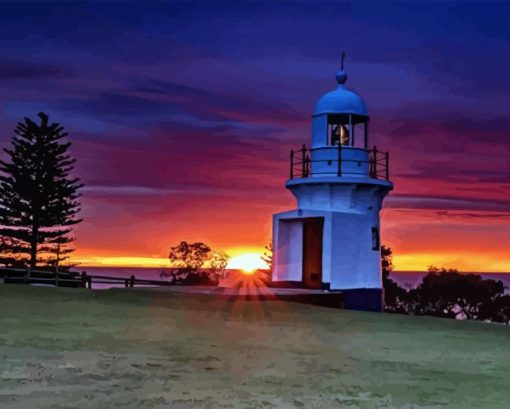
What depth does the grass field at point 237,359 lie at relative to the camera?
369 inches

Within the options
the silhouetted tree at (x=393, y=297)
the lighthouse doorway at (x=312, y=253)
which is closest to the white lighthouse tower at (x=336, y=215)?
the lighthouse doorway at (x=312, y=253)

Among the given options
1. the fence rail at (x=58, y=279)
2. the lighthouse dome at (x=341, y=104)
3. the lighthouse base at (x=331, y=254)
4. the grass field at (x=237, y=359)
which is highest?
the lighthouse dome at (x=341, y=104)

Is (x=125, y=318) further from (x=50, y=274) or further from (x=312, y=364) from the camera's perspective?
(x=50, y=274)

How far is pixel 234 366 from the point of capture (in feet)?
37.6

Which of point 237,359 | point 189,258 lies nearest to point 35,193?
point 189,258

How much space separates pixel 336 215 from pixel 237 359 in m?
14.8

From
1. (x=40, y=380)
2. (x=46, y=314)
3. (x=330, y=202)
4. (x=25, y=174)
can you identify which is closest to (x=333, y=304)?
(x=330, y=202)

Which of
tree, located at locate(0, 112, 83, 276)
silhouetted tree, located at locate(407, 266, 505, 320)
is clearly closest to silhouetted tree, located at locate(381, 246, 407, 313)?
silhouetted tree, located at locate(407, 266, 505, 320)

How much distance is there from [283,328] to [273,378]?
20.0 feet

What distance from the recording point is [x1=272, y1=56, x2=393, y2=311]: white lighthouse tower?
2656 cm

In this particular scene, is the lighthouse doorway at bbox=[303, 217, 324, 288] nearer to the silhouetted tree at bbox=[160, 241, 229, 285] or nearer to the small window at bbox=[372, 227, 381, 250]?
the small window at bbox=[372, 227, 381, 250]

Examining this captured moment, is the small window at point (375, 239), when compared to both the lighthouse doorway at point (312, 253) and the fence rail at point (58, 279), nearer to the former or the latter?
the lighthouse doorway at point (312, 253)

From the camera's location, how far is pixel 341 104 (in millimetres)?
27234

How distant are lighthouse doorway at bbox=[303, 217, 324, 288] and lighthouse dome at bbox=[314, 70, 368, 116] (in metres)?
3.95
